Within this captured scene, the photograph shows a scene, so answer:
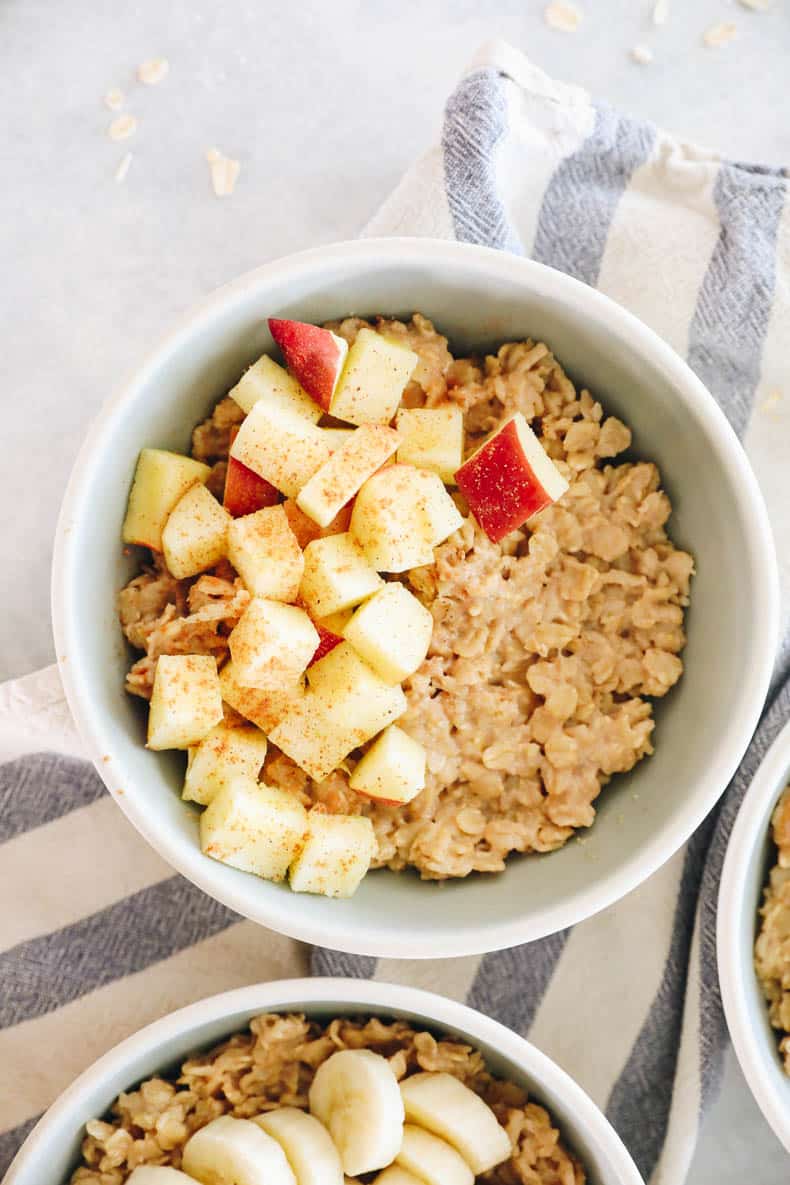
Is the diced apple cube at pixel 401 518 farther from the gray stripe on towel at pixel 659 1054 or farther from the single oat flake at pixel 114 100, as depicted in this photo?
the single oat flake at pixel 114 100

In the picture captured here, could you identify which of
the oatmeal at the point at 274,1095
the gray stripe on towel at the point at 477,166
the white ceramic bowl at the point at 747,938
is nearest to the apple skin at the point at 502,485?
the gray stripe on towel at the point at 477,166

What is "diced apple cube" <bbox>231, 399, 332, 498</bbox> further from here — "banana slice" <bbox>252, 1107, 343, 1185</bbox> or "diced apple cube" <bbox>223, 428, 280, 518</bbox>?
"banana slice" <bbox>252, 1107, 343, 1185</bbox>

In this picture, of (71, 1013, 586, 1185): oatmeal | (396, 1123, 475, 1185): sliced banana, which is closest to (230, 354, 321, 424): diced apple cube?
(71, 1013, 586, 1185): oatmeal

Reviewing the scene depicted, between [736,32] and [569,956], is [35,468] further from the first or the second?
[736,32]

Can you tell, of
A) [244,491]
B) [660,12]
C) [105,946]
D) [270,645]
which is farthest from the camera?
[660,12]

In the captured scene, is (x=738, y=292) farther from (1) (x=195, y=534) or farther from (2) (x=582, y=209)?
(1) (x=195, y=534)

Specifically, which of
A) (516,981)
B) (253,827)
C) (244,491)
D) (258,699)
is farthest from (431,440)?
(516,981)

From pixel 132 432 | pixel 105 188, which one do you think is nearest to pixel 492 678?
pixel 132 432
